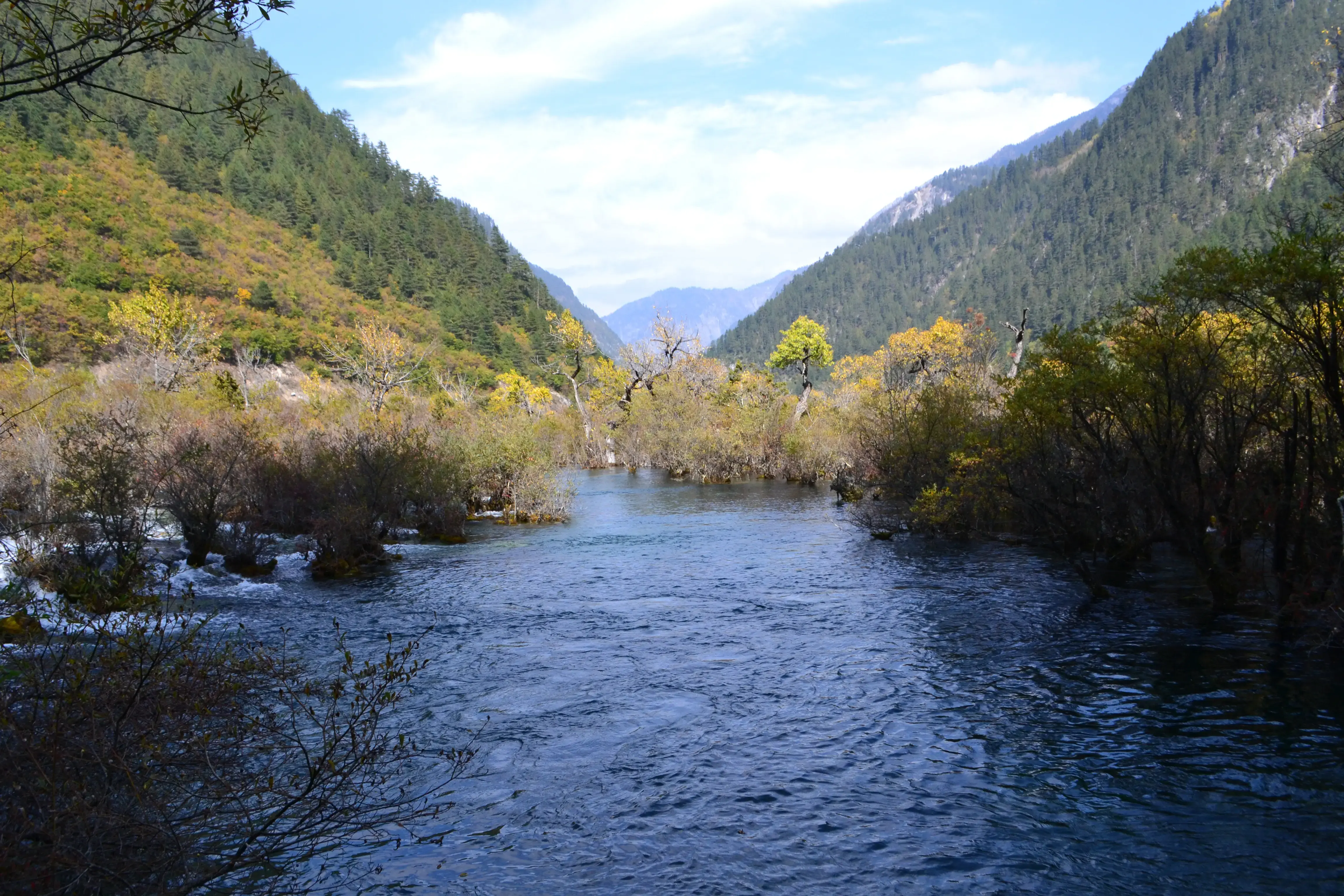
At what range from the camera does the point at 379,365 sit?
53375 millimetres

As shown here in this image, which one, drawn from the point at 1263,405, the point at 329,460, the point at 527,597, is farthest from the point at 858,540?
the point at 329,460

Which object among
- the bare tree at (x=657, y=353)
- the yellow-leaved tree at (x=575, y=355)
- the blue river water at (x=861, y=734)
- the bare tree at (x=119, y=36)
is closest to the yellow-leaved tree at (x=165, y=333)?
the yellow-leaved tree at (x=575, y=355)

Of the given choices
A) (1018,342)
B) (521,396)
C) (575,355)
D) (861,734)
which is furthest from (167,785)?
(521,396)

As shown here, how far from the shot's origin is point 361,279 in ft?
328

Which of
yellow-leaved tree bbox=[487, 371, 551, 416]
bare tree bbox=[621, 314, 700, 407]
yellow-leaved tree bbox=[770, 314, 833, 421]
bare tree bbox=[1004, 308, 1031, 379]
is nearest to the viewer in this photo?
bare tree bbox=[1004, 308, 1031, 379]

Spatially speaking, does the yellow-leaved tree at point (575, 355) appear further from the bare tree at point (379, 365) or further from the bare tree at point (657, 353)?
the bare tree at point (379, 365)

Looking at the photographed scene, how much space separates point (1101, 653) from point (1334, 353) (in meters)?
5.93

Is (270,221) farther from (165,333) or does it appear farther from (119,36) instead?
(119,36)

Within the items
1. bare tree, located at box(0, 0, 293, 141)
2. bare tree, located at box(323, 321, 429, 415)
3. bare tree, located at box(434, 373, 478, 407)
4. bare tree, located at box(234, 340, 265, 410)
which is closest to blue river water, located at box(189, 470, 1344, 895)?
bare tree, located at box(0, 0, 293, 141)

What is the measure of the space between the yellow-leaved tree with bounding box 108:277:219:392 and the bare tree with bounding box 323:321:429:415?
861 cm

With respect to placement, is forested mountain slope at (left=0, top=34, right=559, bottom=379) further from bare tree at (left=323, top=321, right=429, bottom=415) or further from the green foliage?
the green foliage

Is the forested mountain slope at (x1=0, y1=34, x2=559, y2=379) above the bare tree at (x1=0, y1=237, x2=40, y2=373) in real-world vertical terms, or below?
above

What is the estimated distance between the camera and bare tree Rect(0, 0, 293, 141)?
452 centimetres

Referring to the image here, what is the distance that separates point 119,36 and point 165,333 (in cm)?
5847
